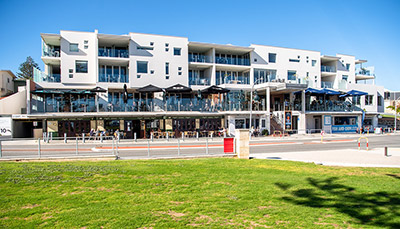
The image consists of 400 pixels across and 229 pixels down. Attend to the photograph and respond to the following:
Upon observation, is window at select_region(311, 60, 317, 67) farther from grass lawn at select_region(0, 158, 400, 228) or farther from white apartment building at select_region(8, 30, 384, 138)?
grass lawn at select_region(0, 158, 400, 228)

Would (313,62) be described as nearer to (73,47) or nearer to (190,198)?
(73,47)

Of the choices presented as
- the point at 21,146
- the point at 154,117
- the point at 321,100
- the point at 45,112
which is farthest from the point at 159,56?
the point at 321,100

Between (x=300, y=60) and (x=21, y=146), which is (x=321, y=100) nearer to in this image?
(x=300, y=60)

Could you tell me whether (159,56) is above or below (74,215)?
above

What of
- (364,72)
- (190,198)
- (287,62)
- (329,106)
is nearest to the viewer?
(190,198)

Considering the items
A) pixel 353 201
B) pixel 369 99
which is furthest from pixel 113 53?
pixel 369 99

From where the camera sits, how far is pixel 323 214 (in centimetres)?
643

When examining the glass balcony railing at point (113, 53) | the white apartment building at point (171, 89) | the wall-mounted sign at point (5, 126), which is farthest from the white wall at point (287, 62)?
the wall-mounted sign at point (5, 126)

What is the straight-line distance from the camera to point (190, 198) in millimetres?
7383

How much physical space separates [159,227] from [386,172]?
1143 cm

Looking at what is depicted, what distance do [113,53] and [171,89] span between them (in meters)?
10.3

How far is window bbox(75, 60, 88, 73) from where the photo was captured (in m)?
34.7

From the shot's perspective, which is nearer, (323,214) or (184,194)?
(323,214)

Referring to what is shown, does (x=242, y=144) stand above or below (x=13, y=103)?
below
